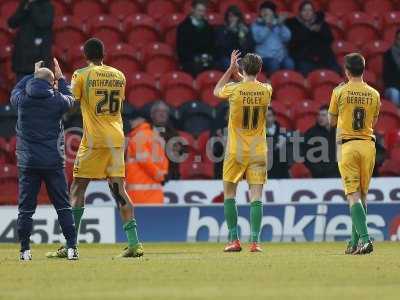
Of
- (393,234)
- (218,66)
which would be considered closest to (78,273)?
(393,234)

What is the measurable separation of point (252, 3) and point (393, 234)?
6549 mm

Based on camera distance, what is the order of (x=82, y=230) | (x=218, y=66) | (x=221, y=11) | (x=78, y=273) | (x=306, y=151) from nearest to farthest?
(x=78, y=273) < (x=82, y=230) < (x=306, y=151) < (x=218, y=66) < (x=221, y=11)

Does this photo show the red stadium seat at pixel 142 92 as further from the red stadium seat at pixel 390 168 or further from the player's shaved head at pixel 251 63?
the player's shaved head at pixel 251 63

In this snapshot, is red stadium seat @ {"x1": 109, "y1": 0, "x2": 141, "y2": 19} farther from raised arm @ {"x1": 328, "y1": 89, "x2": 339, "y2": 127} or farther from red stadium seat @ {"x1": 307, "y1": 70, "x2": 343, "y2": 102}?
raised arm @ {"x1": 328, "y1": 89, "x2": 339, "y2": 127}

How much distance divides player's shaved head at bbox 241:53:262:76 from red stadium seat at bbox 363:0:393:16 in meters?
9.29

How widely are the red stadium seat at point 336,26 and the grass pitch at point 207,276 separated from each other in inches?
342

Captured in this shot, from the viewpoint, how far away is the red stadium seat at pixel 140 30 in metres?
21.2

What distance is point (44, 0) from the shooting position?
19.1 m

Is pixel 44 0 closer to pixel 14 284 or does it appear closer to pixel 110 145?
pixel 110 145

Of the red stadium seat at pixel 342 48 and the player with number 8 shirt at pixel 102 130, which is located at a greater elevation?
the red stadium seat at pixel 342 48

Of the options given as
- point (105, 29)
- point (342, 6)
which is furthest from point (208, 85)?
point (342, 6)

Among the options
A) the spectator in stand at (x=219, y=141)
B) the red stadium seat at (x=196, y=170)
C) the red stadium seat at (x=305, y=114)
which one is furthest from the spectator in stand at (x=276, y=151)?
the red stadium seat at (x=305, y=114)

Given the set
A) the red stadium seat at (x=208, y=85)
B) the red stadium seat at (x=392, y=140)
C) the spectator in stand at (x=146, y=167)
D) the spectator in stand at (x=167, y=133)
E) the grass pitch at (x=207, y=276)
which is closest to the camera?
the grass pitch at (x=207, y=276)

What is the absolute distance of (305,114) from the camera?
19.2m
